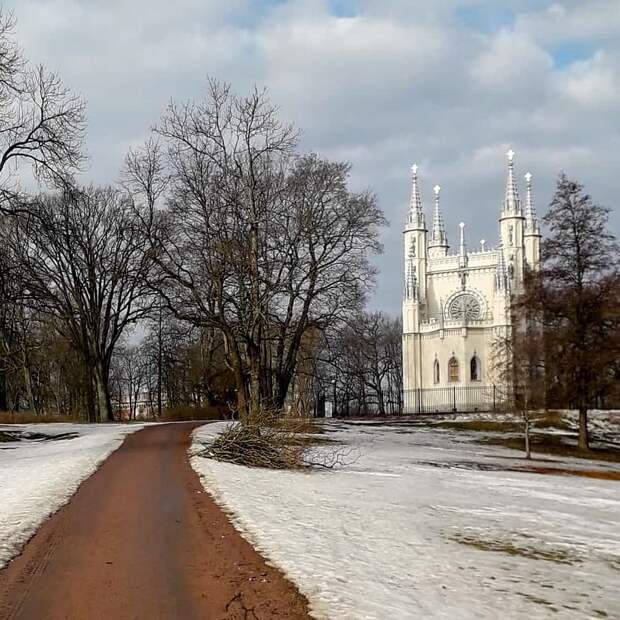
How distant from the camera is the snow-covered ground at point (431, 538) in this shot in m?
7.60

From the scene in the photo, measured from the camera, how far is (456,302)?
81312 millimetres

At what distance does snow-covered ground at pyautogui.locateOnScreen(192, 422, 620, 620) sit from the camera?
7.60m

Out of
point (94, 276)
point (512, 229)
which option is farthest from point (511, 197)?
point (94, 276)

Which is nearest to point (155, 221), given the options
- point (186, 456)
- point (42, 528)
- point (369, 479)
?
point (186, 456)

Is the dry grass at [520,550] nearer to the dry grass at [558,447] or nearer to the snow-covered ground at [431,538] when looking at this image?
the snow-covered ground at [431,538]

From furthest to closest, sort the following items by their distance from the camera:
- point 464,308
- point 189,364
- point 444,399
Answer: point 464,308
point 444,399
point 189,364

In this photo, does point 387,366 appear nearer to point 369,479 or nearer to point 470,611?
point 369,479

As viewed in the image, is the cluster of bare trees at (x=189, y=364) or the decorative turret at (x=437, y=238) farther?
the decorative turret at (x=437, y=238)

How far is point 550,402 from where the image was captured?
105 feet

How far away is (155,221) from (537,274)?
Answer: 1814cm

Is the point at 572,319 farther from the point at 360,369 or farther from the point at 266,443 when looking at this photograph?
the point at 360,369

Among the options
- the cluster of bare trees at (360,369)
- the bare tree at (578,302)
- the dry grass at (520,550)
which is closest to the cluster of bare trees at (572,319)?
the bare tree at (578,302)

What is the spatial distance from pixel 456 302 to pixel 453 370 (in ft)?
28.4

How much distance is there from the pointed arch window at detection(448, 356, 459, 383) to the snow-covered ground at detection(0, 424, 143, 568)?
5039 centimetres
